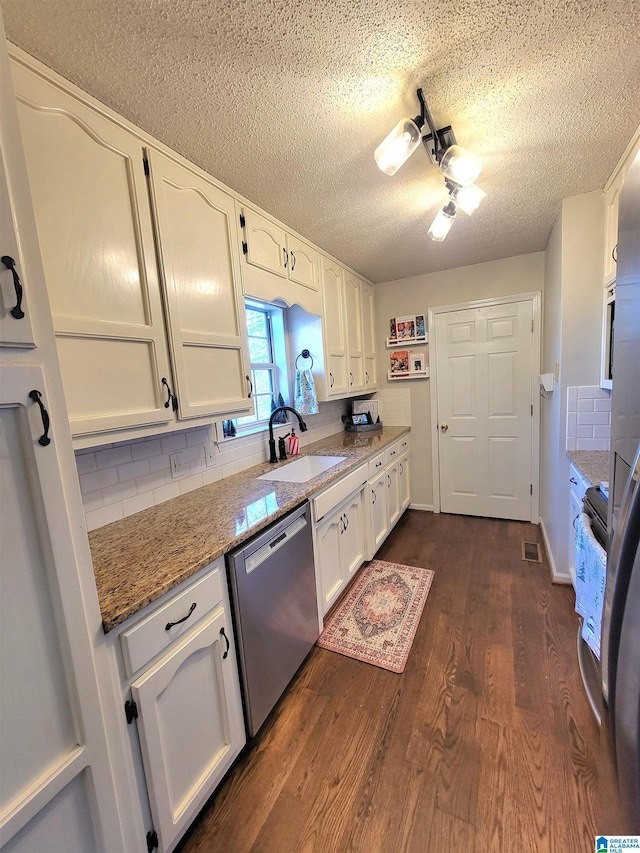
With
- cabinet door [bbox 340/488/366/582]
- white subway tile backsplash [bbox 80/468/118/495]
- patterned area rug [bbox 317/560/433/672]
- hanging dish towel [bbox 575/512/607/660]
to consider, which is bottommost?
patterned area rug [bbox 317/560/433/672]

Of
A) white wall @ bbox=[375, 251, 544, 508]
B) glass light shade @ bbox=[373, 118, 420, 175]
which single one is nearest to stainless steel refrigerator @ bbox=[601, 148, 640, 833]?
glass light shade @ bbox=[373, 118, 420, 175]

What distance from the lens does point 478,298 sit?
301 cm

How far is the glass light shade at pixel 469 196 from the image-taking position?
151 centimetres

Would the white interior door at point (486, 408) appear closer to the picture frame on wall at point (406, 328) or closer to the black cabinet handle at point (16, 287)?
the picture frame on wall at point (406, 328)

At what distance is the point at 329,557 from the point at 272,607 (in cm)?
59

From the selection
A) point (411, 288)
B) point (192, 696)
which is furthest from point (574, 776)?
point (411, 288)

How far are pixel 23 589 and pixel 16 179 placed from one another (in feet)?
2.40

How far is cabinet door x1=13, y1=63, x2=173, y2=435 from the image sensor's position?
0.96 m

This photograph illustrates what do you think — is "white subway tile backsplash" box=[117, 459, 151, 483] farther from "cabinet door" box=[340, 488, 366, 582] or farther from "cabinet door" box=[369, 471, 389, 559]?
"cabinet door" box=[369, 471, 389, 559]

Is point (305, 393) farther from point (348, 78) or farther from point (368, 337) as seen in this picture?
point (348, 78)

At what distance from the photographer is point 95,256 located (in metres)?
1.07

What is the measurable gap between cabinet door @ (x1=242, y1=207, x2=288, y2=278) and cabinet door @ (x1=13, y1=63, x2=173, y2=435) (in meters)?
0.59

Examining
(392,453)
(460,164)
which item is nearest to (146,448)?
(460,164)

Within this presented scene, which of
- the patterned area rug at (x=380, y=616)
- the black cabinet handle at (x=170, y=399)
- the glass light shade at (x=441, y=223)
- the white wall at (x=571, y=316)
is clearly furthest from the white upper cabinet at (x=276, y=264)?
the patterned area rug at (x=380, y=616)
